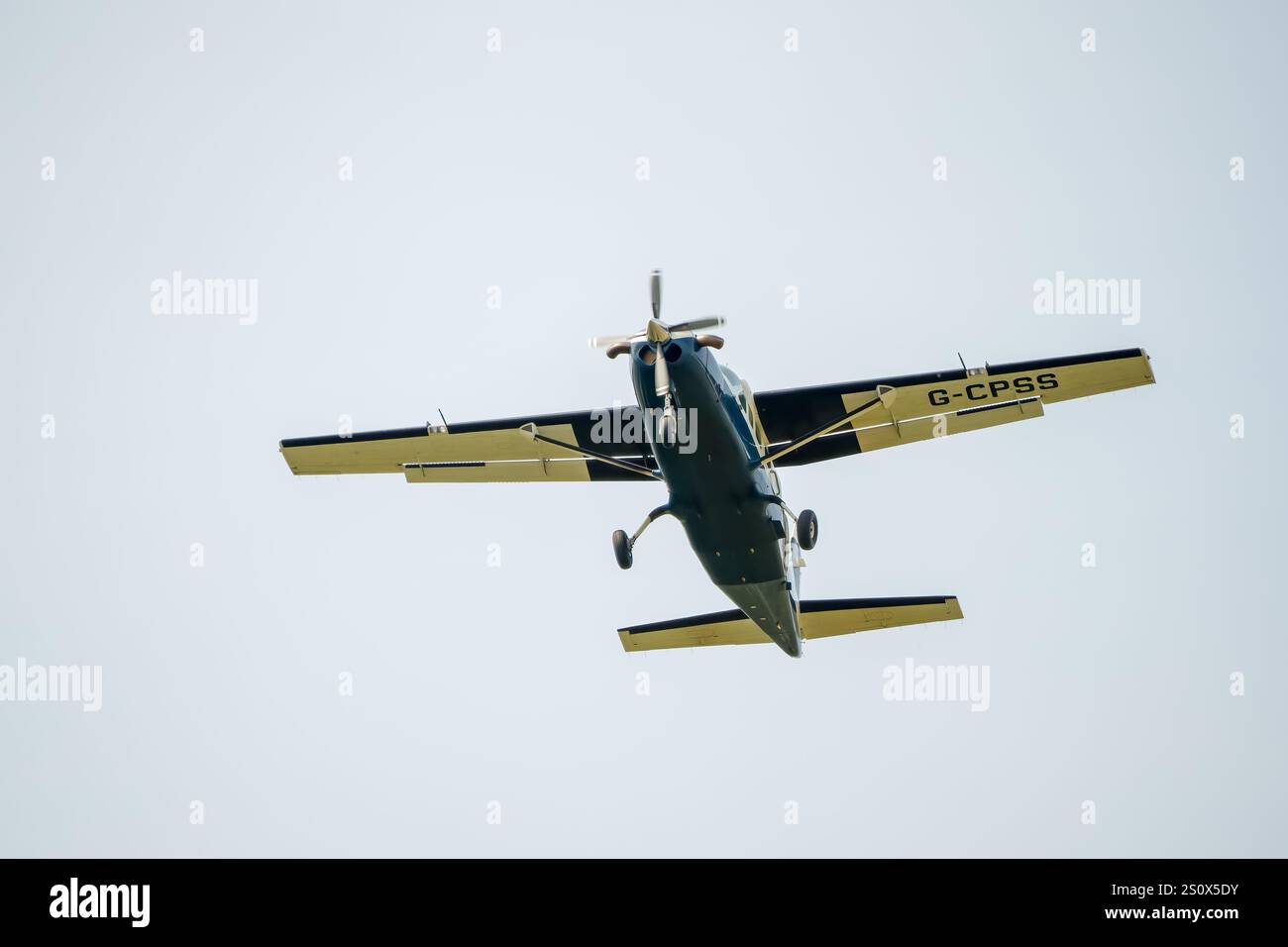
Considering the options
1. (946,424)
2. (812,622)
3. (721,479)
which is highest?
(946,424)

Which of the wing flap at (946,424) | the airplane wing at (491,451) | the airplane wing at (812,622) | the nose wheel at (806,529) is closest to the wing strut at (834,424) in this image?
→ the wing flap at (946,424)

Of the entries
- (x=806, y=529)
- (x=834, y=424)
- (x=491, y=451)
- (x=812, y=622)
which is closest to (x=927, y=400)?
(x=834, y=424)

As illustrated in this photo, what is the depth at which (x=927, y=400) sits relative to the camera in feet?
64.0

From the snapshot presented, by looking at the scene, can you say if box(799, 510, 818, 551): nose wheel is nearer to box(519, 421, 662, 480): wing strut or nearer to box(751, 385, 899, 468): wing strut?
box(751, 385, 899, 468): wing strut

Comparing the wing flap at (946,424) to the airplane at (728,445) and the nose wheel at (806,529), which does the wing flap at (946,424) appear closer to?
the airplane at (728,445)

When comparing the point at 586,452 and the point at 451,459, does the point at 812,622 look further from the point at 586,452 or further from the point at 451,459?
the point at 451,459

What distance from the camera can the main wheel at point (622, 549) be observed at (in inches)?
722

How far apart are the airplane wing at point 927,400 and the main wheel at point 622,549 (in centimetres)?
230

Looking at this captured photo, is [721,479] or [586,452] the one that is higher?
[586,452]

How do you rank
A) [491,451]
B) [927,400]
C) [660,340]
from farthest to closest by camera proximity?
1. [491,451]
2. [927,400]
3. [660,340]
